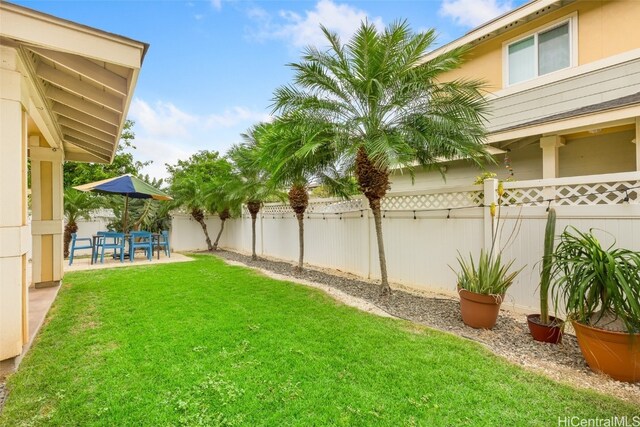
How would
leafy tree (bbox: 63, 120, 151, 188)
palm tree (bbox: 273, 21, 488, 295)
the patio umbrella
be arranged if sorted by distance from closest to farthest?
palm tree (bbox: 273, 21, 488, 295)
the patio umbrella
leafy tree (bbox: 63, 120, 151, 188)

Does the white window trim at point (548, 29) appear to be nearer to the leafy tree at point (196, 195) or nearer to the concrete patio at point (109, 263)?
the leafy tree at point (196, 195)

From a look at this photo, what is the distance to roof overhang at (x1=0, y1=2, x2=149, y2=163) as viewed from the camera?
291 cm

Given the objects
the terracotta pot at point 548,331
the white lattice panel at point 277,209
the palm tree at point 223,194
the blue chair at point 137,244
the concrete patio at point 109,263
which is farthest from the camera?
the white lattice panel at point 277,209

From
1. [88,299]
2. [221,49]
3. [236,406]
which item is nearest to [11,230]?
[236,406]

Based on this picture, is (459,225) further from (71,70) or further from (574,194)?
(71,70)

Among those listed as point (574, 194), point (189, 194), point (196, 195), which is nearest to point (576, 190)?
point (574, 194)

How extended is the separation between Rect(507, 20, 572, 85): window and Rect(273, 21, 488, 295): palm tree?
134 inches

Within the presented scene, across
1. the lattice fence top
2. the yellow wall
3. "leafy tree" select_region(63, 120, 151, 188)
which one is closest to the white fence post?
the lattice fence top

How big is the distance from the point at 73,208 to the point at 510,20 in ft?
50.4

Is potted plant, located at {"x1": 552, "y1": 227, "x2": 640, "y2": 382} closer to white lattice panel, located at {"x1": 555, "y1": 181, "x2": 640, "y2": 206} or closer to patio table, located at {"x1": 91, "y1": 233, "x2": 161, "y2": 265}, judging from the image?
white lattice panel, located at {"x1": 555, "y1": 181, "x2": 640, "y2": 206}

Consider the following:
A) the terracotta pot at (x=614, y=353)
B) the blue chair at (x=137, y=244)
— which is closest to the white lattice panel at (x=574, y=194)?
the terracotta pot at (x=614, y=353)

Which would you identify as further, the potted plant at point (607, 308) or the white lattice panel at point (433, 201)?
the white lattice panel at point (433, 201)

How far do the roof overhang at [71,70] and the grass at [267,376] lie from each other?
297 cm

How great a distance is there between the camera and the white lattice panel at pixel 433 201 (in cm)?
576
